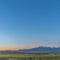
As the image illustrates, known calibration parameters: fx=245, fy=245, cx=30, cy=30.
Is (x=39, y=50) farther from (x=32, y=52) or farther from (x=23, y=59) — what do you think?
(x=23, y=59)

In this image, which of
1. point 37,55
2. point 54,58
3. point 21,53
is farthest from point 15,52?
point 54,58

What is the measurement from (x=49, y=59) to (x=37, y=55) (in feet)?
1.29

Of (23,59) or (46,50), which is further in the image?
(46,50)

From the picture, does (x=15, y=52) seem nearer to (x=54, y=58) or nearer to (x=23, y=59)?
(x=23, y=59)

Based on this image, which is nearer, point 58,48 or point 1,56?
point 1,56

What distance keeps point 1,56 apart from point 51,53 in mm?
1634

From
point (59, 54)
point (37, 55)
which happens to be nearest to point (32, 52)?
point (37, 55)

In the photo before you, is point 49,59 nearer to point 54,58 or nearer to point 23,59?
point 54,58

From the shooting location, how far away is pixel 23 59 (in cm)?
754

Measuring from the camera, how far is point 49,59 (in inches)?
302

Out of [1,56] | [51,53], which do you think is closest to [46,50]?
[51,53]

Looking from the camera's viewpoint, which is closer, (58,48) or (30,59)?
(30,59)

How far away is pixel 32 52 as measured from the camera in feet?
26.0

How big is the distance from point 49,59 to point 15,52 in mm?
1127
